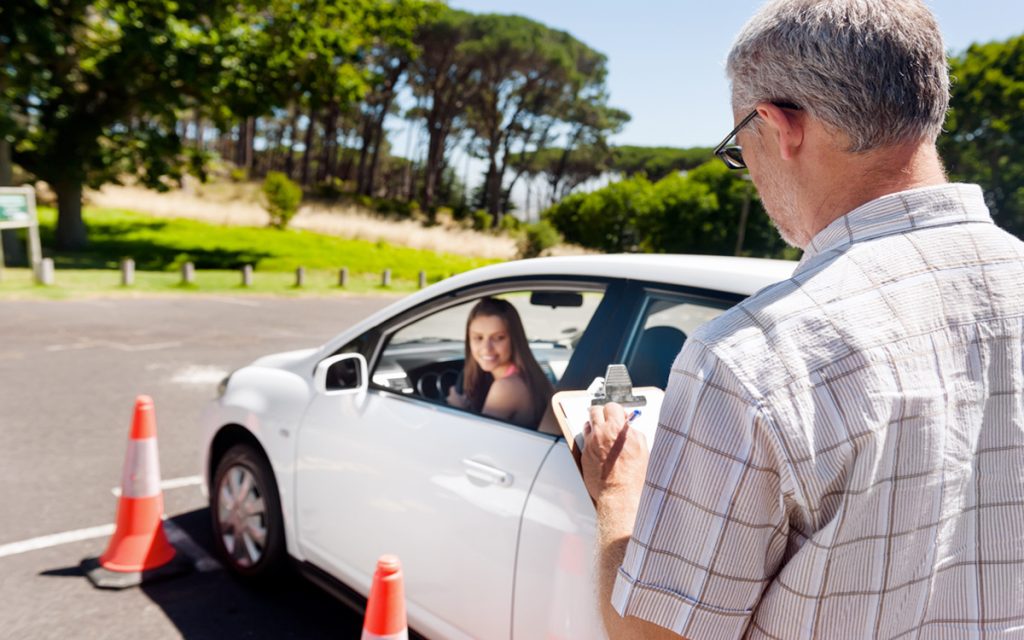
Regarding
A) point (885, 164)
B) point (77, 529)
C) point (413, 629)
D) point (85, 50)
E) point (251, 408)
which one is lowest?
point (77, 529)

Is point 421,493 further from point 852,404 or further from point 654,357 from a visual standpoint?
point 852,404

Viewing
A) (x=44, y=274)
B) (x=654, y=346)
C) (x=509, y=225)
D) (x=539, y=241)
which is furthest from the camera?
(x=509, y=225)

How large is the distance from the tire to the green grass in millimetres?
12541

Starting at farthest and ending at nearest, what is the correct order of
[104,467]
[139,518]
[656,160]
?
[656,160], [104,467], [139,518]

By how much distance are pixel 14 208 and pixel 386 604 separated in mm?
16430

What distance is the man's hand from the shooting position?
3.95 ft

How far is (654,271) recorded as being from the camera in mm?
2338

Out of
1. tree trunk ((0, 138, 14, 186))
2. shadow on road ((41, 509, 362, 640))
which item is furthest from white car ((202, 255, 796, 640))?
tree trunk ((0, 138, 14, 186))

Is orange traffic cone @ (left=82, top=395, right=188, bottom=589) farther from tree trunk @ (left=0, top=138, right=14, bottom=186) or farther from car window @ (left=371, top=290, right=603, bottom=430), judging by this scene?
tree trunk @ (left=0, top=138, right=14, bottom=186)

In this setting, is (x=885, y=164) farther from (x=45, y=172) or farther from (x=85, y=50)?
(x=45, y=172)

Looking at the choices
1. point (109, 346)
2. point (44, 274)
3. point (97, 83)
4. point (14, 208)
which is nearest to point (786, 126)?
point (109, 346)

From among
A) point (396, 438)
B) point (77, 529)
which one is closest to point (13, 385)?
point (77, 529)

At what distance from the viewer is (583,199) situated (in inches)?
1497

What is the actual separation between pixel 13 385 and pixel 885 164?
8.31 m
